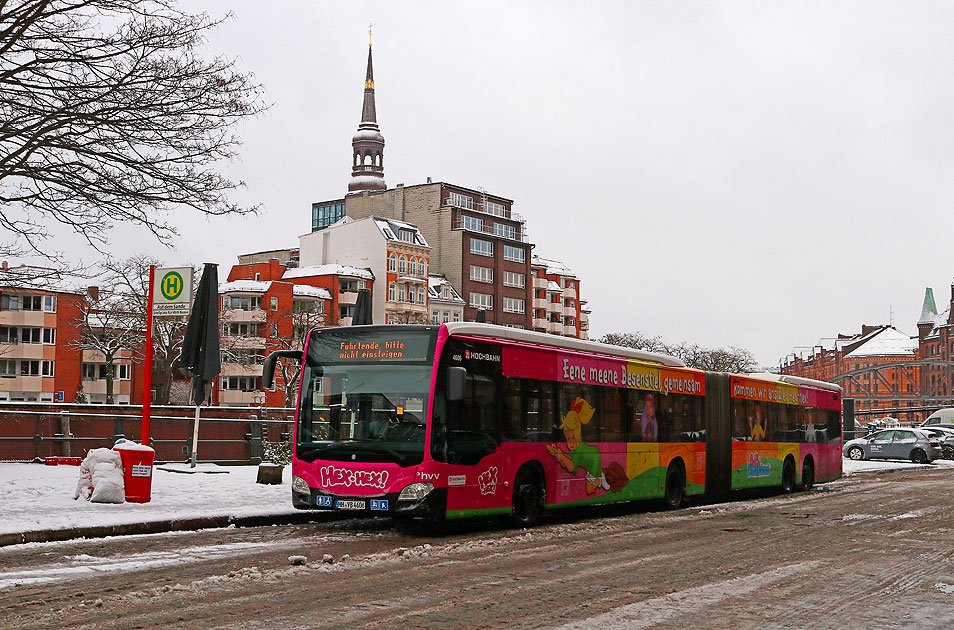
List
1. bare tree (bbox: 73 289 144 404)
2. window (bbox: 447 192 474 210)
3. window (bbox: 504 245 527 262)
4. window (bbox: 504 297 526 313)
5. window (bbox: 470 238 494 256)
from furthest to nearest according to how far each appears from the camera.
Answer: window (bbox: 504 245 527 262) → window (bbox: 504 297 526 313) → window (bbox: 447 192 474 210) → window (bbox: 470 238 494 256) → bare tree (bbox: 73 289 144 404)

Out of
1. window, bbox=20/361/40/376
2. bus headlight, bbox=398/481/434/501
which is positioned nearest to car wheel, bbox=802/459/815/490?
bus headlight, bbox=398/481/434/501

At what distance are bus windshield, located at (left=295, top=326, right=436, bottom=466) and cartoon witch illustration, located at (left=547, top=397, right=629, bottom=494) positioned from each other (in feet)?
10.1

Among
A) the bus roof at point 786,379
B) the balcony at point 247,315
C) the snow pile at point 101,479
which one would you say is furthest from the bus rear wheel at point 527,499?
the balcony at point 247,315

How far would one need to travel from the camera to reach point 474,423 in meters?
15.4

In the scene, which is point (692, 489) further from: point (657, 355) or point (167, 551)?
point (167, 551)

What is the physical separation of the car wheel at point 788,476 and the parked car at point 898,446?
23.0m

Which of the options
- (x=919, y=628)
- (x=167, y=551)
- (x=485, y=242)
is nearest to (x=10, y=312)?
(x=485, y=242)

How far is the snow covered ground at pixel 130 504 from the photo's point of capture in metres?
14.2

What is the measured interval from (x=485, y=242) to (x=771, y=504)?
86403 mm

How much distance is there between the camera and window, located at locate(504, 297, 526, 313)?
109000mm

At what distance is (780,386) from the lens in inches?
1051

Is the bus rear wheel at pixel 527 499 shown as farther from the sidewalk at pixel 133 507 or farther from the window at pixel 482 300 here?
the window at pixel 482 300

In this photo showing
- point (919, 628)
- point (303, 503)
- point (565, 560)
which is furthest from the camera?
point (303, 503)

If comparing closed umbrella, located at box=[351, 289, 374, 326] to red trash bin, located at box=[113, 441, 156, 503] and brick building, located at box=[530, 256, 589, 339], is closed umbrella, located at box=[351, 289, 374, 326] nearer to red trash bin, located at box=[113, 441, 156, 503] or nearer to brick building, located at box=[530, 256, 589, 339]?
red trash bin, located at box=[113, 441, 156, 503]
